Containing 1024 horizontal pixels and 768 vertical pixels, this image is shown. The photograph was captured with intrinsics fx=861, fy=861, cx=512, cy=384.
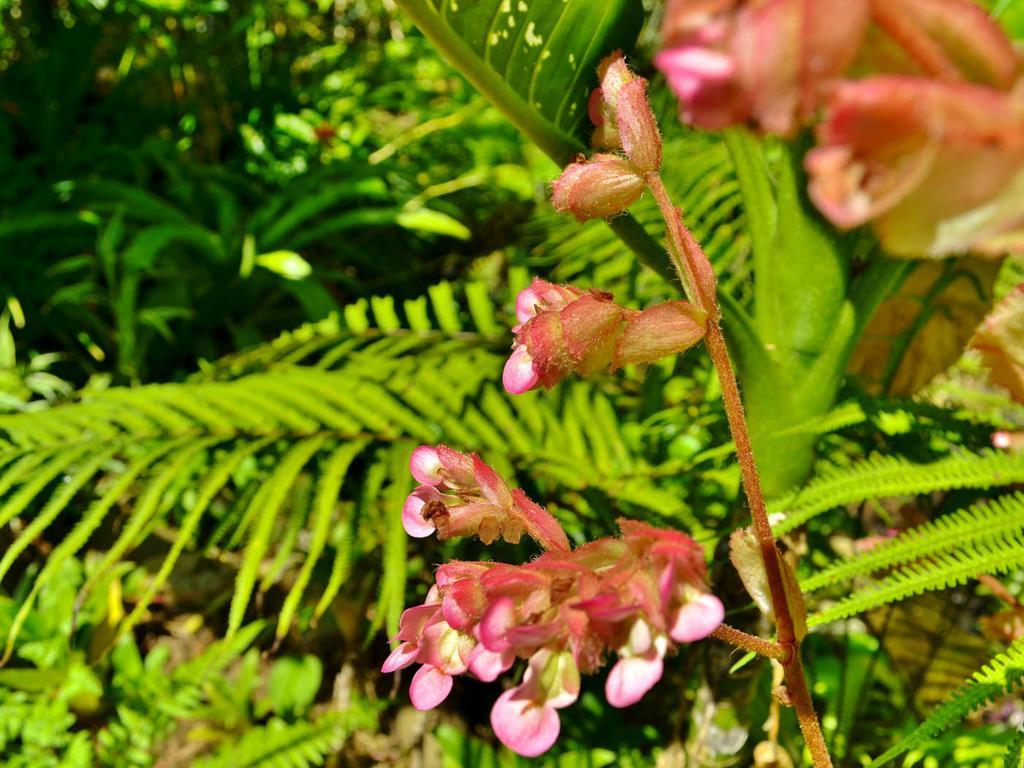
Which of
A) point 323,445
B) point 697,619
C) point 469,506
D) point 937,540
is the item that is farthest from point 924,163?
point 323,445

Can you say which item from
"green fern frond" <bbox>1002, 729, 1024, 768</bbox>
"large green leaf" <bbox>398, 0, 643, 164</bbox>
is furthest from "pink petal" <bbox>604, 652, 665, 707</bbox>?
"large green leaf" <bbox>398, 0, 643, 164</bbox>

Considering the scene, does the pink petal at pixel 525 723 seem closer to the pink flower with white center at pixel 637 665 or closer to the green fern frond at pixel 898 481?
the pink flower with white center at pixel 637 665

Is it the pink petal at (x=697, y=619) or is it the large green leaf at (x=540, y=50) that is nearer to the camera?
the pink petal at (x=697, y=619)

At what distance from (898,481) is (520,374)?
486mm

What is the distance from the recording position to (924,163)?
201mm

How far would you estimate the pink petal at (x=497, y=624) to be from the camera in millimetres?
356

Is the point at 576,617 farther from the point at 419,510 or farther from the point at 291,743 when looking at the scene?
the point at 291,743

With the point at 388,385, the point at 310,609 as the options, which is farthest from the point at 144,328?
the point at 388,385

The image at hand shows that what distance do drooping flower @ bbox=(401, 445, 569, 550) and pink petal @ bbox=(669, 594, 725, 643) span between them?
9 centimetres

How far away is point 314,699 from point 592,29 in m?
1.48

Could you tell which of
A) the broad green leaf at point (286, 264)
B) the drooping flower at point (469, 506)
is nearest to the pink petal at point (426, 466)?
the drooping flower at point (469, 506)

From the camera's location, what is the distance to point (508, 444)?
53.8 inches

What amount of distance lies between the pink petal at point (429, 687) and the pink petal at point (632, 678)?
0.35 feet

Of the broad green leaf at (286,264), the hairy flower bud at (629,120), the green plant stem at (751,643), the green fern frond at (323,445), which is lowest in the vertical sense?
the broad green leaf at (286,264)
